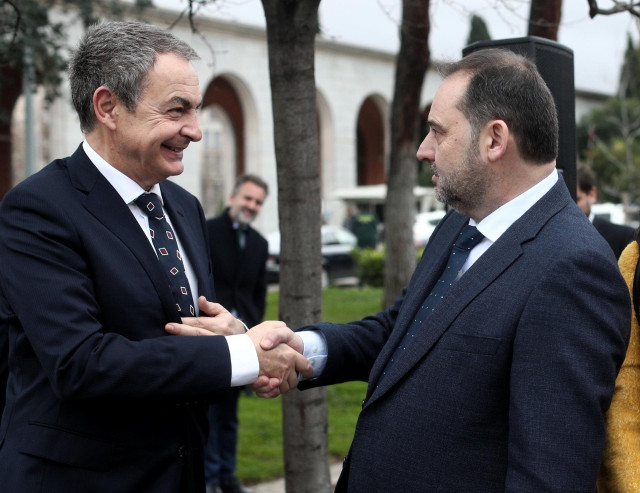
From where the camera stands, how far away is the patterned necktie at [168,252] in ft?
8.54

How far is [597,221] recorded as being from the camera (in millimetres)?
6098

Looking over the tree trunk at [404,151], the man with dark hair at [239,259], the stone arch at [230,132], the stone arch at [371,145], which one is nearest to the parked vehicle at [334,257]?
the stone arch at [230,132]

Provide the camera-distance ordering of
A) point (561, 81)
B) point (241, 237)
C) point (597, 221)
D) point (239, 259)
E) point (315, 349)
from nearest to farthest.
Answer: point (315, 349)
point (561, 81)
point (597, 221)
point (239, 259)
point (241, 237)

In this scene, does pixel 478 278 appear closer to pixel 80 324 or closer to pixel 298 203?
pixel 80 324

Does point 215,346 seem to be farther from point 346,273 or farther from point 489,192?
point 346,273

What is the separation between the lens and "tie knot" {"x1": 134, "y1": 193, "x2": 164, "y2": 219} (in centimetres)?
263

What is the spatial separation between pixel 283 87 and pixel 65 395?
208cm

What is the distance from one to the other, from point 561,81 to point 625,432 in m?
1.71

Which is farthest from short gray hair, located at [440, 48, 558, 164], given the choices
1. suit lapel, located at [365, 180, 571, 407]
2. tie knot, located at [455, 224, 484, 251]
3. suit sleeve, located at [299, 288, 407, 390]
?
suit sleeve, located at [299, 288, 407, 390]

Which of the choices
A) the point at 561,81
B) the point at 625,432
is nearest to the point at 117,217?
the point at 625,432

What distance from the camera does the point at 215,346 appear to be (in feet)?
8.07

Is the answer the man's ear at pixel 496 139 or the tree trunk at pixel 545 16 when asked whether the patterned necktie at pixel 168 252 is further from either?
the tree trunk at pixel 545 16

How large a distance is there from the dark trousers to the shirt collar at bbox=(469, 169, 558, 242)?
3.51 meters

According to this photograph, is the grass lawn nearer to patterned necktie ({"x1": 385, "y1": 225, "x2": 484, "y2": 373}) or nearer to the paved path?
the paved path
